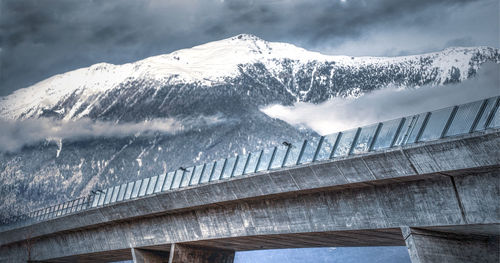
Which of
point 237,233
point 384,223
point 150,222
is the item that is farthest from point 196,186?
point 384,223

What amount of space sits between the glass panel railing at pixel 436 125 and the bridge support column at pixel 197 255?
17.7 meters

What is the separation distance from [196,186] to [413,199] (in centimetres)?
1143

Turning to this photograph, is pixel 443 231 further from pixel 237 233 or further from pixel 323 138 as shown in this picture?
pixel 237 233

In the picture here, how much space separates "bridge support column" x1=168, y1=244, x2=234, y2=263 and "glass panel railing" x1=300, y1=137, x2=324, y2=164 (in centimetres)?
1209

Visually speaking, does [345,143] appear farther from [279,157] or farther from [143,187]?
[143,187]

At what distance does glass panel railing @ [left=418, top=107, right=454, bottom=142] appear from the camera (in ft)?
57.6

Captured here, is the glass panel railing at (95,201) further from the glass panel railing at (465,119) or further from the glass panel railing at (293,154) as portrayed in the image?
the glass panel railing at (465,119)

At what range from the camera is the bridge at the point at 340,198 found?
17.3 meters

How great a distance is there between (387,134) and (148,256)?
67.7 ft

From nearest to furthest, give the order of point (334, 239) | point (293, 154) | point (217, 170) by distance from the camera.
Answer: point (293, 154)
point (334, 239)
point (217, 170)

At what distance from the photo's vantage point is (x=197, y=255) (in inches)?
1284

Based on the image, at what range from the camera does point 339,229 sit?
2247 cm

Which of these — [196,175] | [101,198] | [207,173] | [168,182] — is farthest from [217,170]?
[101,198]

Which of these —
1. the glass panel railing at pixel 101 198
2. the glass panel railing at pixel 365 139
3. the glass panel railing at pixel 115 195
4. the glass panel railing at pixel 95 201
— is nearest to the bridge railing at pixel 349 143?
the glass panel railing at pixel 365 139
